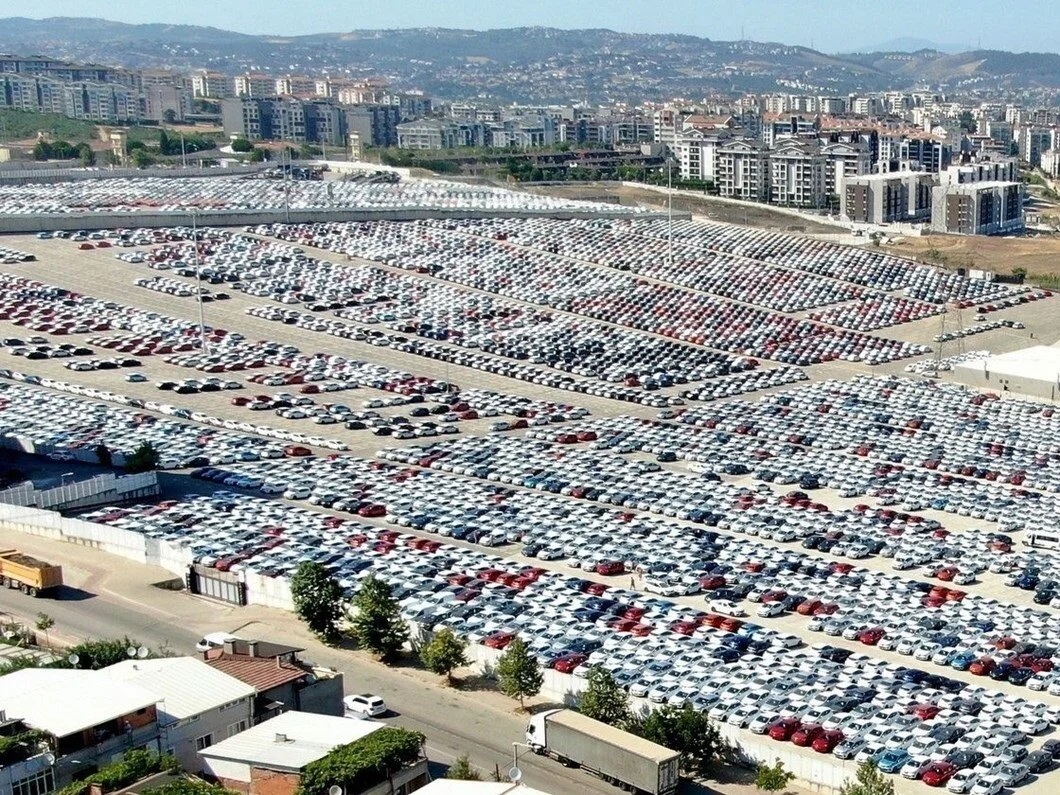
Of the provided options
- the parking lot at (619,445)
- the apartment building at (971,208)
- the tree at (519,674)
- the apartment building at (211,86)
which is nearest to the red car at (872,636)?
the parking lot at (619,445)

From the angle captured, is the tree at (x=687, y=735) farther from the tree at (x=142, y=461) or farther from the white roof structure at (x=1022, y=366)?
the white roof structure at (x=1022, y=366)

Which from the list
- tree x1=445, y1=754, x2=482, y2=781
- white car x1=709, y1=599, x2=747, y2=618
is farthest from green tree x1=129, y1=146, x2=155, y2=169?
tree x1=445, y1=754, x2=482, y2=781

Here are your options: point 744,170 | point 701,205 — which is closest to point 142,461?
point 701,205

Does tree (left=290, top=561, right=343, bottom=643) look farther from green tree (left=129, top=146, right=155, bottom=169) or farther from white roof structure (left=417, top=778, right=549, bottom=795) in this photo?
green tree (left=129, top=146, right=155, bottom=169)

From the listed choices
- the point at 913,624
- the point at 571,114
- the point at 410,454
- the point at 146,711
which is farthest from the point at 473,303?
the point at 571,114

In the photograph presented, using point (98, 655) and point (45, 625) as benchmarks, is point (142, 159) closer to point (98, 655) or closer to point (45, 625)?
point (45, 625)
